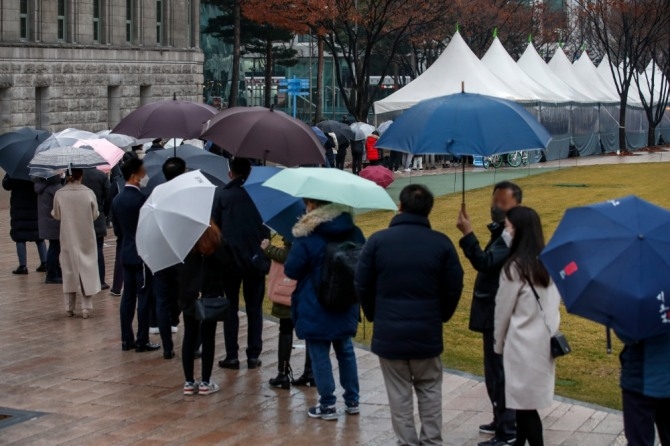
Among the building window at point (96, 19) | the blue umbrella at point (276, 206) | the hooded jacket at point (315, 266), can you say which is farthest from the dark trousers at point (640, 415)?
the building window at point (96, 19)

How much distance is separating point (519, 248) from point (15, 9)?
3232 centimetres

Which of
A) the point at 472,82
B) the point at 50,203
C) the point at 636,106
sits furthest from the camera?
the point at 636,106

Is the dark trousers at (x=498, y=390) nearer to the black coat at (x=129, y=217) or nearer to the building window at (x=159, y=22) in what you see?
the black coat at (x=129, y=217)

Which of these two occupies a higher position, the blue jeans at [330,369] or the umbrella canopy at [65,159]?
the umbrella canopy at [65,159]

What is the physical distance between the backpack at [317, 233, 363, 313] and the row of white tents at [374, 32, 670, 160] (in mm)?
21863

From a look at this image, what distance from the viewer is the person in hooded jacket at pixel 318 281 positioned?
28.2 feet

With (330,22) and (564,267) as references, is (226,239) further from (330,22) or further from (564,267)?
(330,22)

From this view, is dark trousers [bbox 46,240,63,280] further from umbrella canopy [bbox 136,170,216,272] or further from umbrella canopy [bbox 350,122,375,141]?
umbrella canopy [bbox 350,122,375,141]

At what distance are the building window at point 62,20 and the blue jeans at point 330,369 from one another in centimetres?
3277

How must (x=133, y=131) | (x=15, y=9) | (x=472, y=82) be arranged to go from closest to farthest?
(x=133, y=131), (x=472, y=82), (x=15, y=9)

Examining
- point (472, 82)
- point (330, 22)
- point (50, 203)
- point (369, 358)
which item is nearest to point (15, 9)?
point (330, 22)

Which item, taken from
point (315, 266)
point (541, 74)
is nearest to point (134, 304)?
point (315, 266)

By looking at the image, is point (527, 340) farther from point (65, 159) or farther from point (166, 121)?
point (65, 159)

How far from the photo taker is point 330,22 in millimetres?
39125
